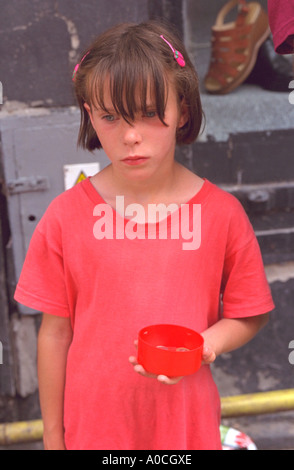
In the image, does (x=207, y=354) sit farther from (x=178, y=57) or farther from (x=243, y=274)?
(x=178, y=57)

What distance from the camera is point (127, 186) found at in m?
1.58

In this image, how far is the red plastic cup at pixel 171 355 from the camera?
4.27 ft

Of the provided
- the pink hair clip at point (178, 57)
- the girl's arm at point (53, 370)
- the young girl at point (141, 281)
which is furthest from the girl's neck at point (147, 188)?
the girl's arm at point (53, 370)

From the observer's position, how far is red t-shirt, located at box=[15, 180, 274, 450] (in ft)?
4.99

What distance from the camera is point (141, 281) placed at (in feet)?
4.98

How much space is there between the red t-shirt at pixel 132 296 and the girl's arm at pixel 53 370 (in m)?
0.07

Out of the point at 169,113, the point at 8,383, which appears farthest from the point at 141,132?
the point at 8,383

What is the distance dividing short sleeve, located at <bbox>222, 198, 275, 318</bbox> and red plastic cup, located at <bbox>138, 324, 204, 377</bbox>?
0.74 feet

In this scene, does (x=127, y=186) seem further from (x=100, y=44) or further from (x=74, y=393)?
(x=74, y=393)

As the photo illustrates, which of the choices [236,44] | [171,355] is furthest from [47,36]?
[171,355]

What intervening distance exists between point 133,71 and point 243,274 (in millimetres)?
599

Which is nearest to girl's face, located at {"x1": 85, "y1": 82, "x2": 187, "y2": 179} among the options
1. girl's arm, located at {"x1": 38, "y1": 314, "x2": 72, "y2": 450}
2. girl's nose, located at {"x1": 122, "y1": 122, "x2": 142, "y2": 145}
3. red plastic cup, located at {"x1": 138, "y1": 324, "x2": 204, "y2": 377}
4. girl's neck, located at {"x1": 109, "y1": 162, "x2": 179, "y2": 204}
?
girl's nose, located at {"x1": 122, "y1": 122, "x2": 142, "y2": 145}

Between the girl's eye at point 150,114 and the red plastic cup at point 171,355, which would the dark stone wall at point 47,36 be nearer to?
the girl's eye at point 150,114

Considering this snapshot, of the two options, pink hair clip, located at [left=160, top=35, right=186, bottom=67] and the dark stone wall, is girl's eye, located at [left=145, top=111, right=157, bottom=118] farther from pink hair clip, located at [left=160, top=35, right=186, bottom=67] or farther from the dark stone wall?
the dark stone wall
